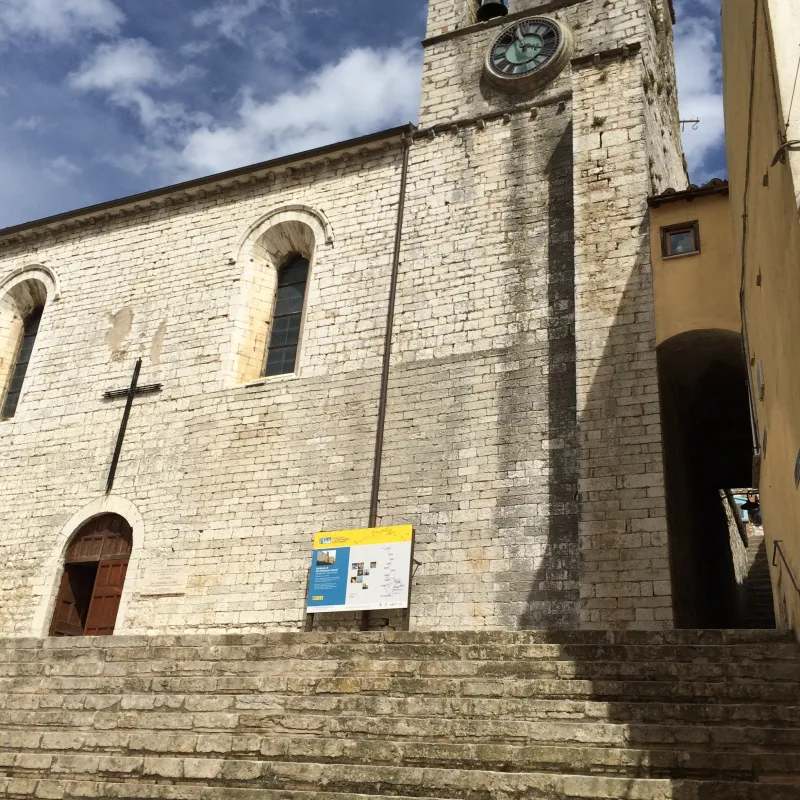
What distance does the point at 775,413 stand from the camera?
6547 mm

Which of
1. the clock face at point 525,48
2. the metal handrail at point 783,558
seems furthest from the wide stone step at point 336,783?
the clock face at point 525,48

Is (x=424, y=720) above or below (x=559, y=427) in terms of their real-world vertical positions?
below

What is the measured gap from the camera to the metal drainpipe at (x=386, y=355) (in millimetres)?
10328

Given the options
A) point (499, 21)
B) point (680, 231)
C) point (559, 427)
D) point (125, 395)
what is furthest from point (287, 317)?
point (680, 231)

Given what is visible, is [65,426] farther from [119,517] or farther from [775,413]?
[775,413]

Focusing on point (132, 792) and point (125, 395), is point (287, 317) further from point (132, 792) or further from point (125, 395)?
point (132, 792)

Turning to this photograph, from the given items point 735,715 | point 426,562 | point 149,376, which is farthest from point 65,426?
point 735,715

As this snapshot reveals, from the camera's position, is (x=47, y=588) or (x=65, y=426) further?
(x=65, y=426)

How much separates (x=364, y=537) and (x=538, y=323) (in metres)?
3.33

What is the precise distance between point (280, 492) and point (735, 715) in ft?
22.6

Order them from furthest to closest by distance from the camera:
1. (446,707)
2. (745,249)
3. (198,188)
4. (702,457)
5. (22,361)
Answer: (22,361) < (198,188) < (702,457) < (745,249) < (446,707)

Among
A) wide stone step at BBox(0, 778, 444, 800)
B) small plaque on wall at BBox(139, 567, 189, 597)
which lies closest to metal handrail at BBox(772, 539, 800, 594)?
wide stone step at BBox(0, 778, 444, 800)

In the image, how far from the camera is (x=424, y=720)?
17.6ft

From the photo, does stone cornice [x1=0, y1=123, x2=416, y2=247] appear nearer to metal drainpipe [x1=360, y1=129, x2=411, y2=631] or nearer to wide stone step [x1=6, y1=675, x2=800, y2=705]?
metal drainpipe [x1=360, y1=129, x2=411, y2=631]
